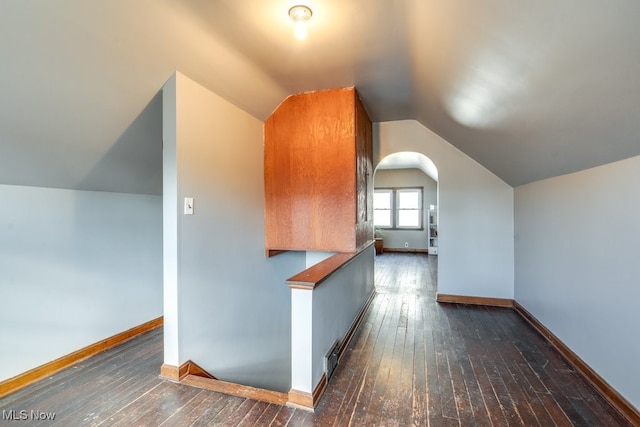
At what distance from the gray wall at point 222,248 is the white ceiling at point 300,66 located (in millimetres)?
291

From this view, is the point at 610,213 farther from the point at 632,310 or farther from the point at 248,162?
the point at 248,162

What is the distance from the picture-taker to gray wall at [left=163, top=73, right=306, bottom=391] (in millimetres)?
2141

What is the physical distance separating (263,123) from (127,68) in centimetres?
151

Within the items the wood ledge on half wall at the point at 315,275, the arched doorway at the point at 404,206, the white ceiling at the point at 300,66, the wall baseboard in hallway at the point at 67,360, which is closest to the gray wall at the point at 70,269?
the wall baseboard in hallway at the point at 67,360

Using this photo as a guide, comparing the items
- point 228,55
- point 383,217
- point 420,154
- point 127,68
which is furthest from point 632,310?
point 383,217

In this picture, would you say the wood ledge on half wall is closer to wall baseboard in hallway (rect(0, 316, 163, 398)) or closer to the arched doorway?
wall baseboard in hallway (rect(0, 316, 163, 398))

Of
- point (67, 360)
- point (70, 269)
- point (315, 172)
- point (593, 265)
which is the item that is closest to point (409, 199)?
point (315, 172)

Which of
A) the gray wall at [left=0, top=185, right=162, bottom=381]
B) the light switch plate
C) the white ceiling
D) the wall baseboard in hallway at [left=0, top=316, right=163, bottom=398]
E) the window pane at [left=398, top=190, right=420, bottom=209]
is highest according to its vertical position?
the white ceiling

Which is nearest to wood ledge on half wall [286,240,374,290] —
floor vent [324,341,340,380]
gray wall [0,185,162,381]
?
floor vent [324,341,340,380]

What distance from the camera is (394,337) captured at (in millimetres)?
2967

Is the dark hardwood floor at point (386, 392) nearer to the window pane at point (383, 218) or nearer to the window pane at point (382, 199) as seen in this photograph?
the window pane at point (383, 218)

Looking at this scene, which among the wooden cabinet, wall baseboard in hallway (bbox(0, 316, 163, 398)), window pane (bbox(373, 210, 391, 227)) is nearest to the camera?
wall baseboard in hallway (bbox(0, 316, 163, 398))

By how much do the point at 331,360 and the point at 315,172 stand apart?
1742mm

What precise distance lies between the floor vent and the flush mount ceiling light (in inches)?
86.3
